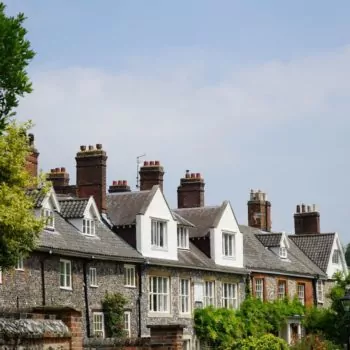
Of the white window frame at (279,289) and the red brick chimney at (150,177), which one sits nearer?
the red brick chimney at (150,177)

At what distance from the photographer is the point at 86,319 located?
44688 millimetres

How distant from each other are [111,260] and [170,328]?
75.5 feet

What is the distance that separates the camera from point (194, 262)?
2083 inches

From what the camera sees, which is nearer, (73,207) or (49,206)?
(49,206)

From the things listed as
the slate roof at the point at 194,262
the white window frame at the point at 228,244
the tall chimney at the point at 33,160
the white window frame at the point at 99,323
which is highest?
the tall chimney at the point at 33,160

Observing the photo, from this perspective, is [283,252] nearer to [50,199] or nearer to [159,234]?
[159,234]

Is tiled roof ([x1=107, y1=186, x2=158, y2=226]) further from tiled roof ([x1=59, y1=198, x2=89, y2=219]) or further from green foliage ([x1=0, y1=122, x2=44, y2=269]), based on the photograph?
green foliage ([x1=0, y1=122, x2=44, y2=269])

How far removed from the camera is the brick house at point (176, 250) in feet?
164

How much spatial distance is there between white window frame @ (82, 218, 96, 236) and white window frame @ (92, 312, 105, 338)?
382 cm

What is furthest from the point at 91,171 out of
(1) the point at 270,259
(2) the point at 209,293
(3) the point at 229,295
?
(1) the point at 270,259

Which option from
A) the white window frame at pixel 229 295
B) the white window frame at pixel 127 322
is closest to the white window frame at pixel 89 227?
the white window frame at pixel 127 322

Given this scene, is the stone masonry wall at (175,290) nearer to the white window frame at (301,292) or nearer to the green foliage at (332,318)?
the green foliage at (332,318)

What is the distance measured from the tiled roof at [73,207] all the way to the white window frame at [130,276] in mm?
3481

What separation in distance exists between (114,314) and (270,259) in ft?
59.8
